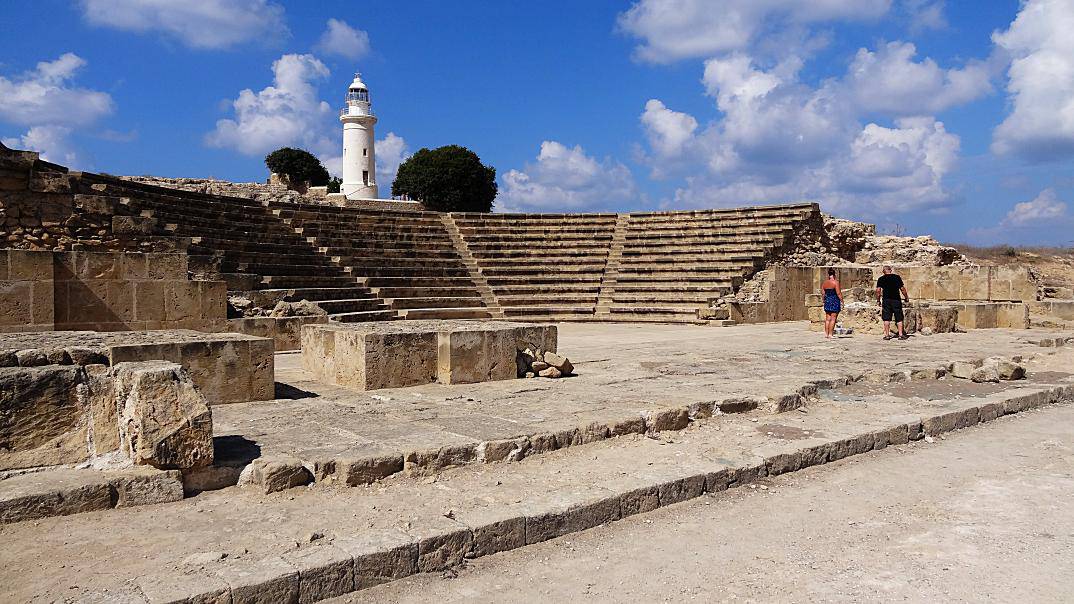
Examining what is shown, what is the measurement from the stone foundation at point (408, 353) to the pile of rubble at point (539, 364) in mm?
102

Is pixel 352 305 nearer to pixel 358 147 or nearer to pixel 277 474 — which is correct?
pixel 277 474

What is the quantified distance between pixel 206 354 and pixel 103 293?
4403 millimetres

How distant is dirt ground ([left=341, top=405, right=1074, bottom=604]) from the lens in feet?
10.7

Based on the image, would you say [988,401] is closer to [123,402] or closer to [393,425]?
[393,425]

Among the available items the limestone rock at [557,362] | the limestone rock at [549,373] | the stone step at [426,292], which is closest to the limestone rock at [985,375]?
the limestone rock at [557,362]

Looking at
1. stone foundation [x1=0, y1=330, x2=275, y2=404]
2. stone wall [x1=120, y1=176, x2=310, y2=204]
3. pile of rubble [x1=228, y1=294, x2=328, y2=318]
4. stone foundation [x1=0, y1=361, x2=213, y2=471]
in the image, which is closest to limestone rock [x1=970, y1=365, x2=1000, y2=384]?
stone foundation [x1=0, y1=330, x2=275, y2=404]

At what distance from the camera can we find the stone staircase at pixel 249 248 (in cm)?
1339

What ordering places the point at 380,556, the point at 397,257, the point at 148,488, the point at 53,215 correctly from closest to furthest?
the point at 380,556 < the point at 148,488 < the point at 53,215 < the point at 397,257

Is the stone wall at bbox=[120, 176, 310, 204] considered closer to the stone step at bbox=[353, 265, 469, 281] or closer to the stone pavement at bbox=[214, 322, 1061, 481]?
the stone step at bbox=[353, 265, 469, 281]

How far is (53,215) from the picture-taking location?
11.5 meters

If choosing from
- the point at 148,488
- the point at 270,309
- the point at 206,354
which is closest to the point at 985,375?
the point at 206,354

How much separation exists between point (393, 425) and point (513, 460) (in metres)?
1.00

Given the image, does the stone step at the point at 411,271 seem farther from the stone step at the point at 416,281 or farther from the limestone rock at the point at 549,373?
the limestone rock at the point at 549,373

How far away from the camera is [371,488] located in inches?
167
